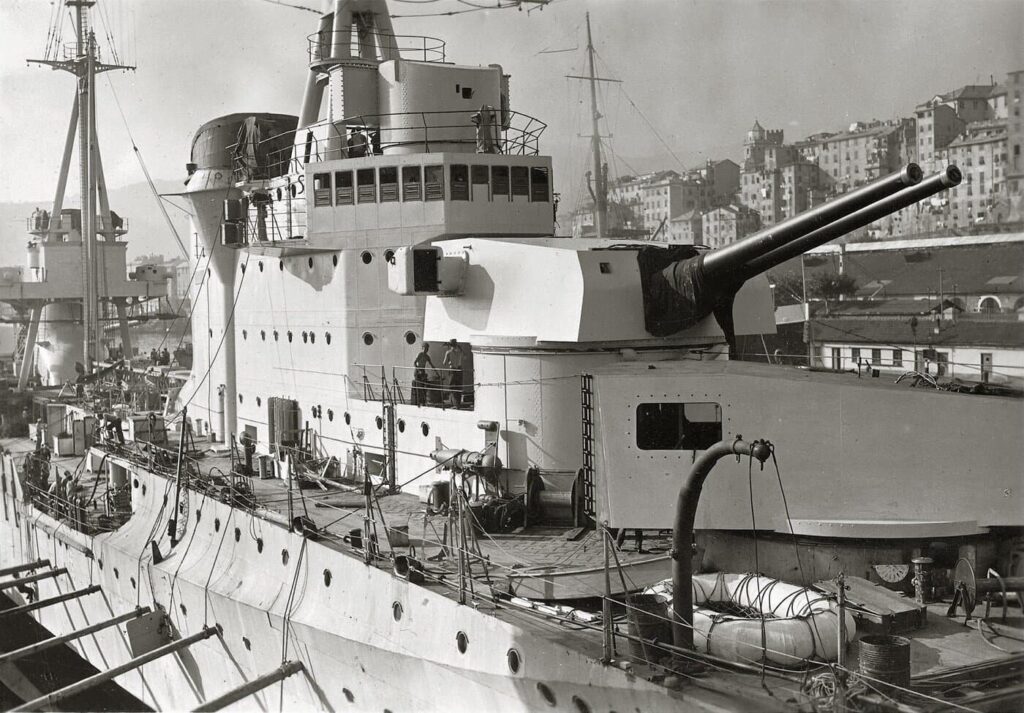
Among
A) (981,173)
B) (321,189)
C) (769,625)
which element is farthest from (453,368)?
(981,173)

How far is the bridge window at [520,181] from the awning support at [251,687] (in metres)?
7.67


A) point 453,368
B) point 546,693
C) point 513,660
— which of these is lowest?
point 546,693

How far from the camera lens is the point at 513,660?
8727mm

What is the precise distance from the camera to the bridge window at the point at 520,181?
15180 mm

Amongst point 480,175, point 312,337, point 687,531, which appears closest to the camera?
point 687,531

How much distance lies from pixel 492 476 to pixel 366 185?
554cm

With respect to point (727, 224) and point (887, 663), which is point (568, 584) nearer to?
point (887, 663)

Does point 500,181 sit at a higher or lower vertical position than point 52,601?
higher

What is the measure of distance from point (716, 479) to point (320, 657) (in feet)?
→ 17.6

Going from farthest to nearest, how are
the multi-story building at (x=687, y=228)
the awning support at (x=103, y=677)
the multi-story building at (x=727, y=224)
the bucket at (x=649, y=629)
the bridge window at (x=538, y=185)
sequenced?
the multi-story building at (x=687, y=228), the multi-story building at (x=727, y=224), the bridge window at (x=538, y=185), the awning support at (x=103, y=677), the bucket at (x=649, y=629)

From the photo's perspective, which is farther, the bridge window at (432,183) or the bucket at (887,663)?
the bridge window at (432,183)

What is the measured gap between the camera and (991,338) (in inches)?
1077

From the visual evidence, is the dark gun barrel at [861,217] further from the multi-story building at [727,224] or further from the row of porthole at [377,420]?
the multi-story building at [727,224]

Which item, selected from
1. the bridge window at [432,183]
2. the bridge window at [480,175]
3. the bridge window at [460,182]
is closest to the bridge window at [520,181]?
the bridge window at [480,175]
